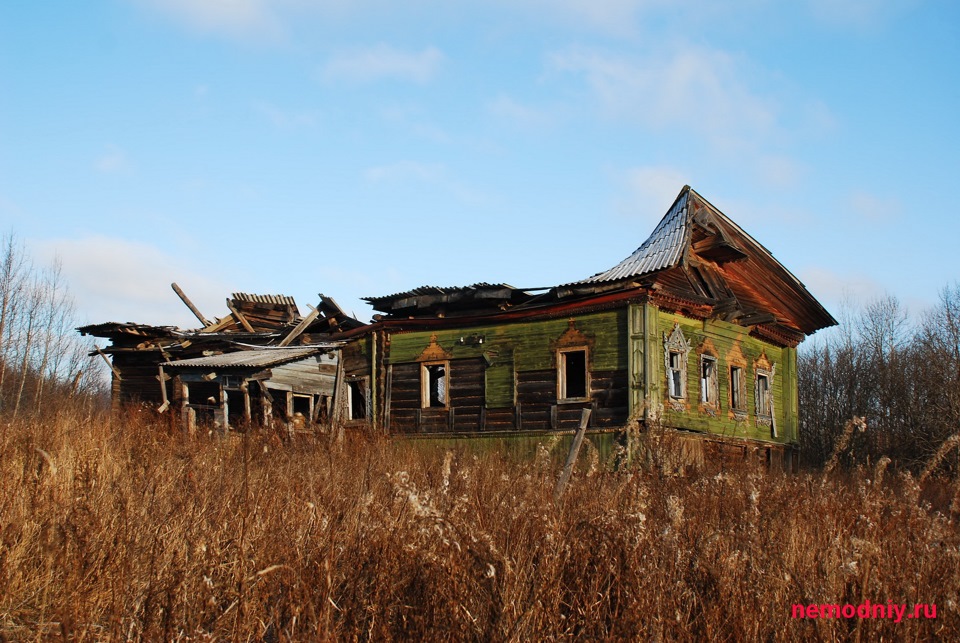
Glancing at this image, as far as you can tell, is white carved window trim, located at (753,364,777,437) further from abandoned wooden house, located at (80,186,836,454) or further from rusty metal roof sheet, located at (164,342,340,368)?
rusty metal roof sheet, located at (164,342,340,368)

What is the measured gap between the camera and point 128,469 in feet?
25.6

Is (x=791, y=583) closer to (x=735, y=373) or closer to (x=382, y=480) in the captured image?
(x=382, y=480)

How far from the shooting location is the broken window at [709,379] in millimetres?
20266

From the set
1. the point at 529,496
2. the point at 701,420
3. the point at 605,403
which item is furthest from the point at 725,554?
the point at 701,420

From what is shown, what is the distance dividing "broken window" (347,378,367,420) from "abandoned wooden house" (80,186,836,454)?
6cm

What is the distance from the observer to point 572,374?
20547 mm

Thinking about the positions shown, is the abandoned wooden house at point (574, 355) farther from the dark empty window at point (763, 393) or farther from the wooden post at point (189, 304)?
the wooden post at point (189, 304)

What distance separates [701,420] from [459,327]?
614cm

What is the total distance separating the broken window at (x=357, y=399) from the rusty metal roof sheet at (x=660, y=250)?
273 inches

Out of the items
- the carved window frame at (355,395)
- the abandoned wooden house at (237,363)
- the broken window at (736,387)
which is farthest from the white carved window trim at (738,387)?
the abandoned wooden house at (237,363)

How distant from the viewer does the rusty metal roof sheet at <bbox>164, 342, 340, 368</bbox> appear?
819 inches

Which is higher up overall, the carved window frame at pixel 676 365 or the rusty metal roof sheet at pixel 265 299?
the rusty metal roof sheet at pixel 265 299

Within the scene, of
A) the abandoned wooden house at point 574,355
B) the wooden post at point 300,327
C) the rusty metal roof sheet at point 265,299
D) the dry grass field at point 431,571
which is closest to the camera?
the dry grass field at point 431,571

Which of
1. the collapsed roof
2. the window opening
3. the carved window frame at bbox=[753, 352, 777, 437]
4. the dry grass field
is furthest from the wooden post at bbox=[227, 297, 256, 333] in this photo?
the dry grass field
